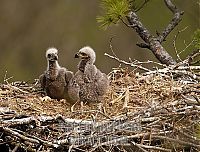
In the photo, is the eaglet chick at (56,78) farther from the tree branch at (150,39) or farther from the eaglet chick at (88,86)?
the tree branch at (150,39)

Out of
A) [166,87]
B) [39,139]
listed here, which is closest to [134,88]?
[166,87]

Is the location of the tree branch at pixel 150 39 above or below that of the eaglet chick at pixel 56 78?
above

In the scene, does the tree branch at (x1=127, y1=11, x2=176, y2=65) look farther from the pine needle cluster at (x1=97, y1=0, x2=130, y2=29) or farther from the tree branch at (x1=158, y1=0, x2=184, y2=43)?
the pine needle cluster at (x1=97, y1=0, x2=130, y2=29)

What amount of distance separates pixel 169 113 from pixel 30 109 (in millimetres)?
→ 684

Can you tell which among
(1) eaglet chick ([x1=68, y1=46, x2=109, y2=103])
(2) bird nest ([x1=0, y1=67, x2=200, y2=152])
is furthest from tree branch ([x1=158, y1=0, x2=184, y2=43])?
(2) bird nest ([x1=0, y1=67, x2=200, y2=152])

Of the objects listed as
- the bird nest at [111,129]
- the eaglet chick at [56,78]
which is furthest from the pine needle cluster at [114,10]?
the bird nest at [111,129]

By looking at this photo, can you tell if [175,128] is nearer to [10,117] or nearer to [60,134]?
[60,134]

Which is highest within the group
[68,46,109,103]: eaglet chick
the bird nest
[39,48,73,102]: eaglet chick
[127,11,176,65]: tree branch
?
[127,11,176,65]: tree branch

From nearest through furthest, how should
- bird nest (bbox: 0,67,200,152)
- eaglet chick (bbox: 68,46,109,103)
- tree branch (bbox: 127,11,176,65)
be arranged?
bird nest (bbox: 0,67,200,152) → eaglet chick (bbox: 68,46,109,103) → tree branch (bbox: 127,11,176,65)

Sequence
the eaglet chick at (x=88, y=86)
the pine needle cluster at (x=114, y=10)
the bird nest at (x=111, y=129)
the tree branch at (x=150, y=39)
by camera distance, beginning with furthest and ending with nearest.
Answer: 1. the tree branch at (x=150, y=39)
2. the pine needle cluster at (x=114, y=10)
3. the eaglet chick at (x=88, y=86)
4. the bird nest at (x=111, y=129)

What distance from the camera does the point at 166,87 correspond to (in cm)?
309

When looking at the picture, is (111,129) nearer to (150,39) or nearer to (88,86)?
(88,86)

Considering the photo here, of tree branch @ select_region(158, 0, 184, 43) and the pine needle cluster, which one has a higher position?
tree branch @ select_region(158, 0, 184, 43)

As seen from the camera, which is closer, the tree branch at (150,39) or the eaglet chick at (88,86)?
the eaglet chick at (88,86)
